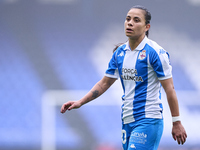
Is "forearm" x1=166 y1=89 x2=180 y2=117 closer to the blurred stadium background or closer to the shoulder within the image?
the shoulder

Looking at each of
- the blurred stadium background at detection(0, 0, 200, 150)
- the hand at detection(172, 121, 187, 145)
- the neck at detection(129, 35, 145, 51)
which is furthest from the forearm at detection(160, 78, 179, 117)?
the blurred stadium background at detection(0, 0, 200, 150)

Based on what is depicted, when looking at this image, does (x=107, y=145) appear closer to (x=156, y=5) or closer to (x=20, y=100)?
(x=20, y=100)

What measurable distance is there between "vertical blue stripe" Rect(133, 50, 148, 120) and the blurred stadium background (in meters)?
4.47

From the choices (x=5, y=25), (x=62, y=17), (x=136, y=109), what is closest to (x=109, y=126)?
(x=62, y=17)

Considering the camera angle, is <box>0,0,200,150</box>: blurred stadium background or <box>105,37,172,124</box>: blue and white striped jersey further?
<box>0,0,200,150</box>: blurred stadium background

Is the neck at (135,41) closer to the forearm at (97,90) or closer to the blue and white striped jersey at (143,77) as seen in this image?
the blue and white striped jersey at (143,77)

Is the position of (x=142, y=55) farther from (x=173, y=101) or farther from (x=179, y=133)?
(x=179, y=133)

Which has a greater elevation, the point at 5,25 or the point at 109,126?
the point at 5,25

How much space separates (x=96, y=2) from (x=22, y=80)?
2541mm

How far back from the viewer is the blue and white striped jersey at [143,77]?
11.1 feet

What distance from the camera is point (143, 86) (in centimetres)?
348

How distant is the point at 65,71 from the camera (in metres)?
8.88

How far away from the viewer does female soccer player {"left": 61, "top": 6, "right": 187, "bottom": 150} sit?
335 centimetres

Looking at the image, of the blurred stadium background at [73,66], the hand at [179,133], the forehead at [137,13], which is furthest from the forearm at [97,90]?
the blurred stadium background at [73,66]
